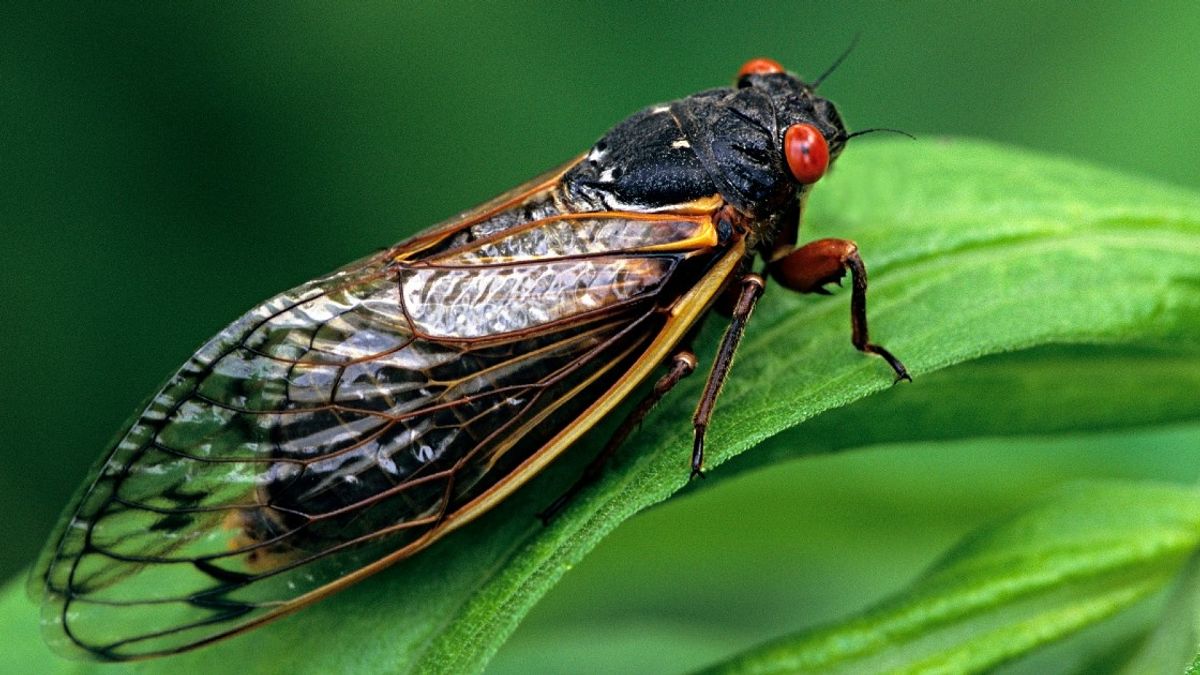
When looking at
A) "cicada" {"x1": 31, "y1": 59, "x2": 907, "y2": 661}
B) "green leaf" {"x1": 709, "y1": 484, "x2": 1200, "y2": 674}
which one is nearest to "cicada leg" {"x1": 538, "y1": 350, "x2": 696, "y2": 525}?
"cicada" {"x1": 31, "y1": 59, "x2": 907, "y2": 661}

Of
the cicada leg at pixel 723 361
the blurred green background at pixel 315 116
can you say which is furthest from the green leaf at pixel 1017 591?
the blurred green background at pixel 315 116

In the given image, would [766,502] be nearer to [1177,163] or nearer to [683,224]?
[683,224]

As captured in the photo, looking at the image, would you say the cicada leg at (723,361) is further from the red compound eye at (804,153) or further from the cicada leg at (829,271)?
the red compound eye at (804,153)

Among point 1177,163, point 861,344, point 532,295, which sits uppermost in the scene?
point 1177,163

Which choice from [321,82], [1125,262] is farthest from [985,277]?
[321,82]

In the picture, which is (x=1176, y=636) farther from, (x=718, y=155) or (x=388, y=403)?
(x=388, y=403)

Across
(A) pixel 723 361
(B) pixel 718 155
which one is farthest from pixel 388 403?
(B) pixel 718 155
